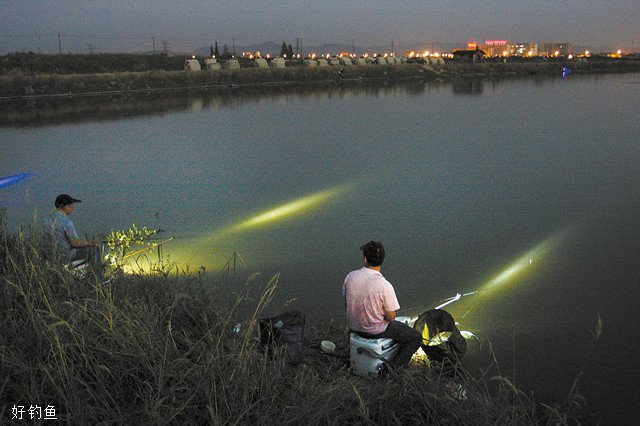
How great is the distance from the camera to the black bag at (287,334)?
4441mm

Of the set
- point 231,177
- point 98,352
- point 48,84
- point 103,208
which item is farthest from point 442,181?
point 48,84

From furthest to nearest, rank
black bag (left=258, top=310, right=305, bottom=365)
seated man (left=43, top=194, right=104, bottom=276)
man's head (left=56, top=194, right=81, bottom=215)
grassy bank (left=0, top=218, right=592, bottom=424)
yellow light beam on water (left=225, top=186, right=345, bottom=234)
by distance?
1. yellow light beam on water (left=225, top=186, right=345, bottom=234)
2. man's head (left=56, top=194, right=81, bottom=215)
3. seated man (left=43, top=194, right=104, bottom=276)
4. black bag (left=258, top=310, right=305, bottom=365)
5. grassy bank (left=0, top=218, right=592, bottom=424)

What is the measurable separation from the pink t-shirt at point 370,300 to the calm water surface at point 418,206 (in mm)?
1487

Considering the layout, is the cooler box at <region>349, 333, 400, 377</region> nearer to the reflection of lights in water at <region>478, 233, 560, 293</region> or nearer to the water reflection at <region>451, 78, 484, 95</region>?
the reflection of lights in water at <region>478, 233, 560, 293</region>

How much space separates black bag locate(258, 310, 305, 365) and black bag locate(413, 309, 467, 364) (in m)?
1.04

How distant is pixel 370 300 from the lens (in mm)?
4461

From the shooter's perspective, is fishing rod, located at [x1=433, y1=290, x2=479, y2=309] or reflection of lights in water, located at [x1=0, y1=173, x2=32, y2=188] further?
reflection of lights in water, located at [x1=0, y1=173, x2=32, y2=188]

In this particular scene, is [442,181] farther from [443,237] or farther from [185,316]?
[185,316]

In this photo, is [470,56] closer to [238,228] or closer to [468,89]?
[468,89]

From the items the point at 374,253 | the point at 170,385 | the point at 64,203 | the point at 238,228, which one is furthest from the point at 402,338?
the point at 238,228

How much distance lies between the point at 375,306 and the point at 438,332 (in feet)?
2.87

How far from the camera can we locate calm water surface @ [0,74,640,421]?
6488mm

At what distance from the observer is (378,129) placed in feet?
81.9

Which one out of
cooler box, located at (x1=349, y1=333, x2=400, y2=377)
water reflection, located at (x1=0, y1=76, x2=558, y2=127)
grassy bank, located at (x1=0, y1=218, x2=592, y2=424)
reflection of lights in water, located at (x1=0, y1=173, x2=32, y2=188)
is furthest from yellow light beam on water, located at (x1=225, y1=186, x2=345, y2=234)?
water reflection, located at (x1=0, y1=76, x2=558, y2=127)
